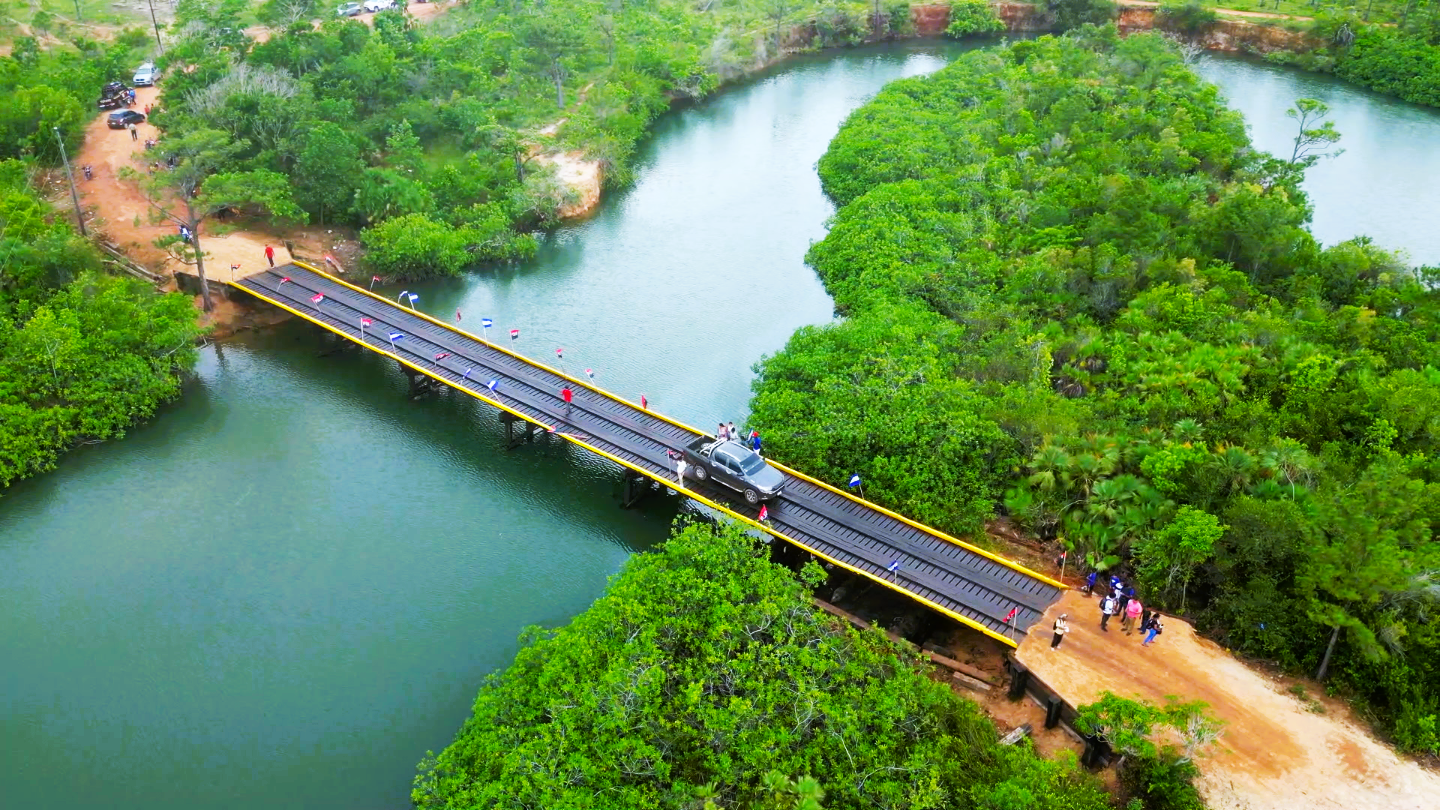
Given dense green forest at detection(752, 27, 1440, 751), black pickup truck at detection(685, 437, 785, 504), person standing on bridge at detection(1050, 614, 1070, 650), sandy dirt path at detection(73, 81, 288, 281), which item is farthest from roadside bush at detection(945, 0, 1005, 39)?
person standing on bridge at detection(1050, 614, 1070, 650)

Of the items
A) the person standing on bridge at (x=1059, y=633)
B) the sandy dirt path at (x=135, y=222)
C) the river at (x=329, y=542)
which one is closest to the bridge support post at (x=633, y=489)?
the river at (x=329, y=542)

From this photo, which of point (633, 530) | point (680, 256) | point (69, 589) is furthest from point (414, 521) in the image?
point (680, 256)

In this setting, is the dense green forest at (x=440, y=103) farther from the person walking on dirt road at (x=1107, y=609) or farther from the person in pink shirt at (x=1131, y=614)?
the person in pink shirt at (x=1131, y=614)

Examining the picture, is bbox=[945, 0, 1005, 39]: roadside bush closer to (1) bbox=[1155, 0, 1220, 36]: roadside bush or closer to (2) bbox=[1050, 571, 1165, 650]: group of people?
(1) bbox=[1155, 0, 1220, 36]: roadside bush

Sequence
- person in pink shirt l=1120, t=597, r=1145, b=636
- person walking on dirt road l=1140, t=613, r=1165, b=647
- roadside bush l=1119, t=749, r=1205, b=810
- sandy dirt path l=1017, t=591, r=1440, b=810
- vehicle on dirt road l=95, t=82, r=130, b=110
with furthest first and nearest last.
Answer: vehicle on dirt road l=95, t=82, r=130, b=110 < person in pink shirt l=1120, t=597, r=1145, b=636 < person walking on dirt road l=1140, t=613, r=1165, b=647 < sandy dirt path l=1017, t=591, r=1440, b=810 < roadside bush l=1119, t=749, r=1205, b=810

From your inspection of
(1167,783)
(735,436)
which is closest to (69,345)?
(735,436)
